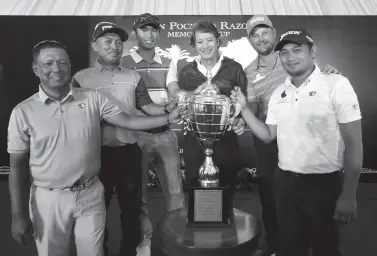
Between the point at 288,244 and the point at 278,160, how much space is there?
1.62 feet

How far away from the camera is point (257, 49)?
6.31 ft

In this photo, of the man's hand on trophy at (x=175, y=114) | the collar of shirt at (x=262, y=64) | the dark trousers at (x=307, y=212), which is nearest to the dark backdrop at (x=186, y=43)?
the collar of shirt at (x=262, y=64)

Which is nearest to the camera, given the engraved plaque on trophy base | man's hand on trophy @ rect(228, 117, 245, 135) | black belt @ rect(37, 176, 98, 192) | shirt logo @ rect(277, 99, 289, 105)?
the engraved plaque on trophy base

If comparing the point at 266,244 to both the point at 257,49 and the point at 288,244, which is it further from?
the point at 257,49

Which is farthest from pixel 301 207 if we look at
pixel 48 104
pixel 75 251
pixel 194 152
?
pixel 48 104

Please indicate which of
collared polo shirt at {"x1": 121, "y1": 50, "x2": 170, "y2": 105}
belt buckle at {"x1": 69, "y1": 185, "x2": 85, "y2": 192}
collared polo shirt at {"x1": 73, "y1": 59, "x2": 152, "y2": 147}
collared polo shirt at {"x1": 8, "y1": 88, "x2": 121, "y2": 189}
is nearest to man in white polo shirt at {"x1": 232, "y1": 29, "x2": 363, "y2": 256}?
collared polo shirt at {"x1": 121, "y1": 50, "x2": 170, "y2": 105}

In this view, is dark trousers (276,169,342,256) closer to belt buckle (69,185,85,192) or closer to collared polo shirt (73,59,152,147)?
collared polo shirt (73,59,152,147)

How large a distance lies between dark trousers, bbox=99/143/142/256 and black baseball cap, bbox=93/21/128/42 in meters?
0.68

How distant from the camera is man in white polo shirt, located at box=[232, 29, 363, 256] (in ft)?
5.29

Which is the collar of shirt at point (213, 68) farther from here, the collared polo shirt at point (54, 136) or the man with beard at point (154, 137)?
the collared polo shirt at point (54, 136)

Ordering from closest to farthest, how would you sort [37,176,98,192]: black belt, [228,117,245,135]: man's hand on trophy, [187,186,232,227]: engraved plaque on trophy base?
[187,186,232,227]: engraved plaque on trophy base
[37,176,98,192]: black belt
[228,117,245,135]: man's hand on trophy

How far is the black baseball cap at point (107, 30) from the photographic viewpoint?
189 centimetres

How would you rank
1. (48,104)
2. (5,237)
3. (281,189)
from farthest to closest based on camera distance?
1. (5,237)
2. (281,189)
3. (48,104)

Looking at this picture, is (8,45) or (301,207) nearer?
(301,207)
